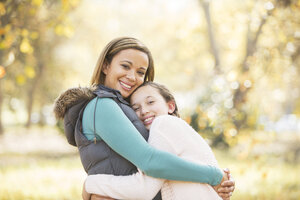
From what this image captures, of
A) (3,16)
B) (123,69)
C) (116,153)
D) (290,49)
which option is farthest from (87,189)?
(290,49)

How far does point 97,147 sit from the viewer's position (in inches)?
87.2

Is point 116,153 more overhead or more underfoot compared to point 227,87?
more underfoot

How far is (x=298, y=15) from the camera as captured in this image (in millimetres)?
7770

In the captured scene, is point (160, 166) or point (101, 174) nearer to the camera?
point (160, 166)

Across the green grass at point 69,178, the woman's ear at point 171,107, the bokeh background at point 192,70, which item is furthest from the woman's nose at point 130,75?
the green grass at point 69,178

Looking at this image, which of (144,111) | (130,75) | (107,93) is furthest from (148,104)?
(107,93)

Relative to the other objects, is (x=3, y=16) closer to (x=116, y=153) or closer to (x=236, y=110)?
(x=116, y=153)

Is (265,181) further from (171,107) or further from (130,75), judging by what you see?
(130,75)

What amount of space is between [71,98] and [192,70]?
425cm

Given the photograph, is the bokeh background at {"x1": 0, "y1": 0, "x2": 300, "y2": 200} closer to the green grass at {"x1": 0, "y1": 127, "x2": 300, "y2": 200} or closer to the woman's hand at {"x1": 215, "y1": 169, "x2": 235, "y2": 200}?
the green grass at {"x1": 0, "y1": 127, "x2": 300, "y2": 200}

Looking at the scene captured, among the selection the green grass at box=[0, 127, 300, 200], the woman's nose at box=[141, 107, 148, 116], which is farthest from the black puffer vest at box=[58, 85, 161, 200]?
the green grass at box=[0, 127, 300, 200]

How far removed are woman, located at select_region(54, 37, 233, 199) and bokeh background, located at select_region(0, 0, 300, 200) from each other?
1.86ft

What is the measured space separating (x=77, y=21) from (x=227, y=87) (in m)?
10.7

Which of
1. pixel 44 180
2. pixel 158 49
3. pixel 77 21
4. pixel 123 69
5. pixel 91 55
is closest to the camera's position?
pixel 123 69
